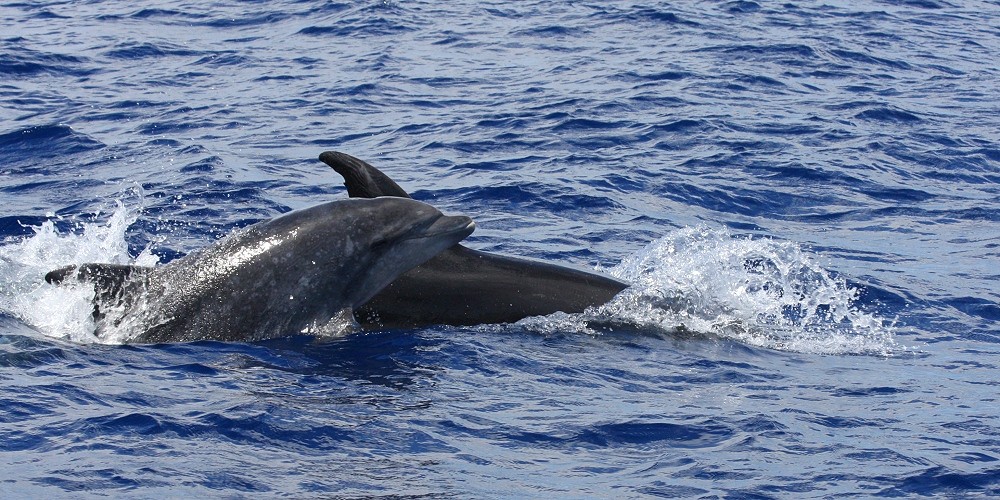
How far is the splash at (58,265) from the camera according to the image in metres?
10.4

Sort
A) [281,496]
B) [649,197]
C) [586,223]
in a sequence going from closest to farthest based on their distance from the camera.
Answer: [281,496]
[586,223]
[649,197]

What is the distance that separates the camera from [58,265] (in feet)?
41.3

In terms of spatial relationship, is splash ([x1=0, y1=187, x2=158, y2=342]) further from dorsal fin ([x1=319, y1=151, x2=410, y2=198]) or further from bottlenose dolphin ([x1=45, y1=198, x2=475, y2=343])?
dorsal fin ([x1=319, y1=151, x2=410, y2=198])

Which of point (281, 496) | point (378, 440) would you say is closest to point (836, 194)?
point (378, 440)

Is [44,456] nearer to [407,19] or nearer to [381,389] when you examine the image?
[381,389]

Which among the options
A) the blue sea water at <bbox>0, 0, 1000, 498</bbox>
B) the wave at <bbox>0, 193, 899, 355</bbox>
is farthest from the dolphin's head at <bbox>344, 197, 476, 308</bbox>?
the wave at <bbox>0, 193, 899, 355</bbox>

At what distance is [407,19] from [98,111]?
31.4ft

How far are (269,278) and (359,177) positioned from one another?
123cm

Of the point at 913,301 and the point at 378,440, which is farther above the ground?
the point at 378,440

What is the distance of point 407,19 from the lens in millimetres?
29609

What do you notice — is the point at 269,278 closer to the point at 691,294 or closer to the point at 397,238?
the point at 397,238

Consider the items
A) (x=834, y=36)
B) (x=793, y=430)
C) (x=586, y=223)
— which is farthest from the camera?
(x=834, y=36)

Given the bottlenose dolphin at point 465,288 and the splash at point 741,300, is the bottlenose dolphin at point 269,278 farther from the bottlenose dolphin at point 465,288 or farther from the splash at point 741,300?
the splash at point 741,300

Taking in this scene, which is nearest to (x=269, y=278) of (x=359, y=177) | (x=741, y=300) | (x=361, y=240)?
(x=361, y=240)
